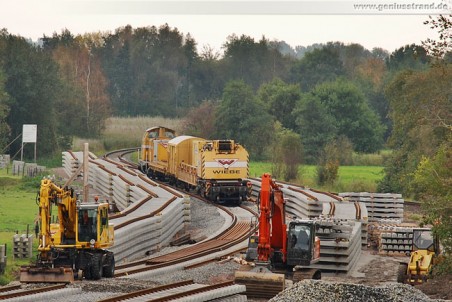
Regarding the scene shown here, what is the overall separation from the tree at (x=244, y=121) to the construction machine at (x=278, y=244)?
62.7 meters

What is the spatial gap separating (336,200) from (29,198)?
710 inches

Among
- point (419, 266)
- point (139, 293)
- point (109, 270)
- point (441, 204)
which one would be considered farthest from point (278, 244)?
point (139, 293)

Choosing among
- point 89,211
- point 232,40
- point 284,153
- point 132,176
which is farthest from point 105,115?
point 89,211

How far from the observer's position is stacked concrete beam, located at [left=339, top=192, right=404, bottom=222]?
156 feet

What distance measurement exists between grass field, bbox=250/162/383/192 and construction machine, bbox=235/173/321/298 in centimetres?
3722

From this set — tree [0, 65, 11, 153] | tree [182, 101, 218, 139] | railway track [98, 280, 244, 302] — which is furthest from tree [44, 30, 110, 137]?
railway track [98, 280, 244, 302]

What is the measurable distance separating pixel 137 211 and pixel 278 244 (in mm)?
13374

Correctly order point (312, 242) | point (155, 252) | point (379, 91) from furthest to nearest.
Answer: point (379, 91) → point (155, 252) → point (312, 242)

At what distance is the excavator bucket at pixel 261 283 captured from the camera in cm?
2578

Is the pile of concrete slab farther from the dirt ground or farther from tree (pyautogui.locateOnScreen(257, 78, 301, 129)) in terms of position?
tree (pyautogui.locateOnScreen(257, 78, 301, 129))

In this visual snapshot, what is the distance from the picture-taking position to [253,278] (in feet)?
85.4

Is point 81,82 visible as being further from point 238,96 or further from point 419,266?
point 419,266

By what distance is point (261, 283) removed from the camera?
85.1ft

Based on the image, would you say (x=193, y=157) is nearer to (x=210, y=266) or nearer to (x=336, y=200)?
(x=336, y=200)
